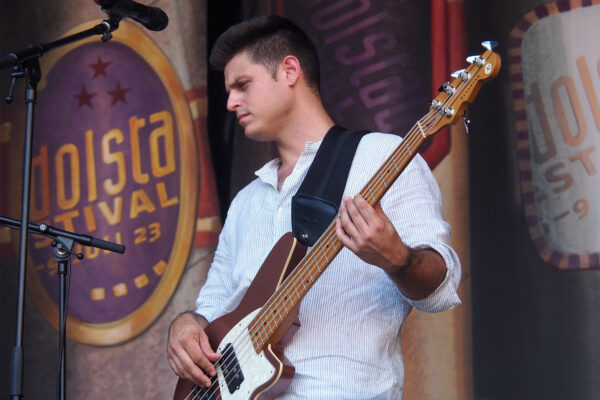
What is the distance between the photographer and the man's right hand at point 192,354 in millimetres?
2252

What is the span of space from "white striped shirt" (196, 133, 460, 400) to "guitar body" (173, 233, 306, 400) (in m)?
0.06

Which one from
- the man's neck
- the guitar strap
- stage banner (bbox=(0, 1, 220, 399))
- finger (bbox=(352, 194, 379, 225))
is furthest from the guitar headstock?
stage banner (bbox=(0, 1, 220, 399))

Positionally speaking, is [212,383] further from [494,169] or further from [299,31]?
[494,169]

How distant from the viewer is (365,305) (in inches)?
86.0

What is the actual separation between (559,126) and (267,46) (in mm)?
1032

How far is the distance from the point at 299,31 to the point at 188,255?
4.04 ft

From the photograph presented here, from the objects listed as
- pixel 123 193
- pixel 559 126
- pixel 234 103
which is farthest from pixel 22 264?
pixel 559 126

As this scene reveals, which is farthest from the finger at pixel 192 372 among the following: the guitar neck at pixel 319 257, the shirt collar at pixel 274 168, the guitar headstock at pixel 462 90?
the guitar headstock at pixel 462 90

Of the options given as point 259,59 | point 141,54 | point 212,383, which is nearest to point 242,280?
point 212,383

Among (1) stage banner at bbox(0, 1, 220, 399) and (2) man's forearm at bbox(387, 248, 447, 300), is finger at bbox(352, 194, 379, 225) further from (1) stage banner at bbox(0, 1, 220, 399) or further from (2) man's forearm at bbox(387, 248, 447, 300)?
(1) stage banner at bbox(0, 1, 220, 399)

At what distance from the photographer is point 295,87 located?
2596 millimetres

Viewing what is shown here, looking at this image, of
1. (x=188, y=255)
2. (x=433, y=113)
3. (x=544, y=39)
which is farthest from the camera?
(x=188, y=255)

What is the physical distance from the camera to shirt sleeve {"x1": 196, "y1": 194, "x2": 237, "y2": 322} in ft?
8.45

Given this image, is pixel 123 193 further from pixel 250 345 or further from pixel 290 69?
pixel 250 345
